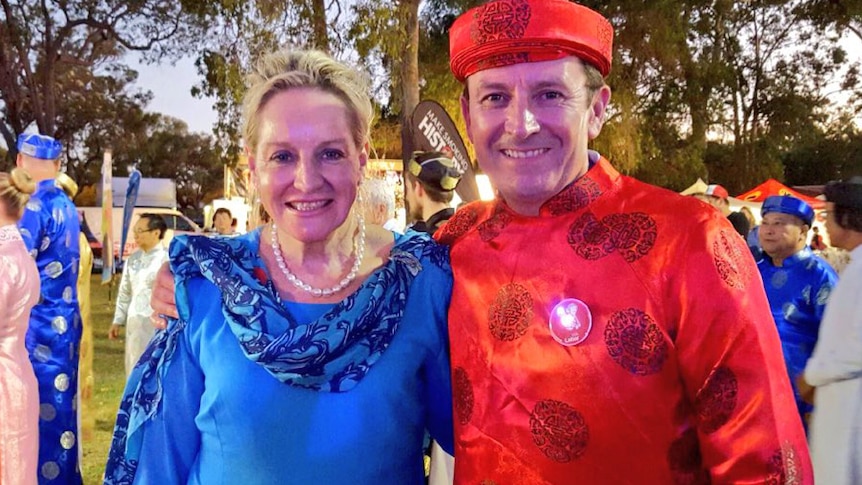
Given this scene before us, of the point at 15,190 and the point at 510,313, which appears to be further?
the point at 15,190

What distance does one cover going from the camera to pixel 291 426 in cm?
159

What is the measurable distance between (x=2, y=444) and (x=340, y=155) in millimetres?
2865

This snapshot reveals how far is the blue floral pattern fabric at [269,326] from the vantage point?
158 cm

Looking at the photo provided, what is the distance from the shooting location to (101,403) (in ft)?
23.1

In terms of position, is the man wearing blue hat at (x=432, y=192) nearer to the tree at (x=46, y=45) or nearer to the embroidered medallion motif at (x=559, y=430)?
the embroidered medallion motif at (x=559, y=430)

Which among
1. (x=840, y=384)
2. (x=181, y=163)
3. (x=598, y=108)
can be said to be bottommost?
(x=840, y=384)

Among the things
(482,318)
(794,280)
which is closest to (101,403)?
(794,280)

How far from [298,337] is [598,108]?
2.81ft

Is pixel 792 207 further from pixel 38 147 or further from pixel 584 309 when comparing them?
pixel 38 147

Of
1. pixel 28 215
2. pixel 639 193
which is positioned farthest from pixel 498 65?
pixel 28 215

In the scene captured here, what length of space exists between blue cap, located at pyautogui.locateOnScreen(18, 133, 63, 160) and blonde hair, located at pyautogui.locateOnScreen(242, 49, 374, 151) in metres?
3.36

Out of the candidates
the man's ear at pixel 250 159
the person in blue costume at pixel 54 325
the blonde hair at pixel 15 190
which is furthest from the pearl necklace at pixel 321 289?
the person in blue costume at pixel 54 325

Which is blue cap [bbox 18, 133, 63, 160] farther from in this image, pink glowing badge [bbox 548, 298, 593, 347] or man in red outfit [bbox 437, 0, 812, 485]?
pink glowing badge [bbox 548, 298, 593, 347]

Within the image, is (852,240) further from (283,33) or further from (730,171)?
(730,171)
